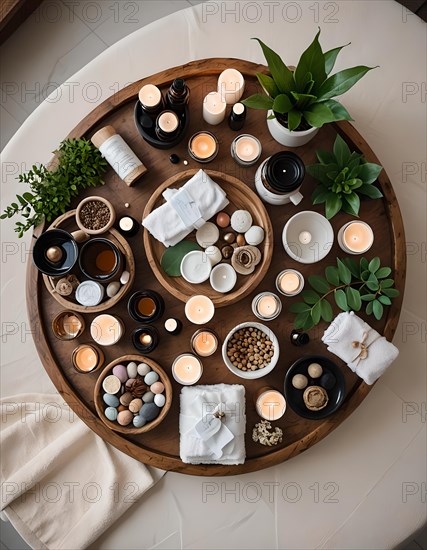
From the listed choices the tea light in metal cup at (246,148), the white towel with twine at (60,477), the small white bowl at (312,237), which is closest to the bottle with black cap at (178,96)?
the tea light in metal cup at (246,148)

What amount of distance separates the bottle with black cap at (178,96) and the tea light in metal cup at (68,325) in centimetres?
72

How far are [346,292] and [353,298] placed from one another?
1.2 inches

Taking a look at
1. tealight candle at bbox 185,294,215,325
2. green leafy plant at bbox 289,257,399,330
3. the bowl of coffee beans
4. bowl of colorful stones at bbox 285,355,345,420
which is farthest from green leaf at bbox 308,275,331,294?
the bowl of coffee beans

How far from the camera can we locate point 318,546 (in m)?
1.63

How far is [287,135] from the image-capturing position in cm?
151

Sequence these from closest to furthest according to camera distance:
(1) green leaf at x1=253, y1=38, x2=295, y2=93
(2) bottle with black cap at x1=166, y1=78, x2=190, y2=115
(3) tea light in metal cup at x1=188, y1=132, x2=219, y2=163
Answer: (1) green leaf at x1=253, y1=38, x2=295, y2=93, (2) bottle with black cap at x1=166, y1=78, x2=190, y2=115, (3) tea light in metal cup at x1=188, y1=132, x2=219, y2=163

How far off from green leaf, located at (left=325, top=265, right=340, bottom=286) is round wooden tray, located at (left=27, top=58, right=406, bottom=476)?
71mm

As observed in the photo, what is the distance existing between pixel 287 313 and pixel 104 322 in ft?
1.91

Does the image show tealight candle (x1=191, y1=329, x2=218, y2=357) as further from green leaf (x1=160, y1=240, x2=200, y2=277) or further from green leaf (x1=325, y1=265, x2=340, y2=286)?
green leaf (x1=325, y1=265, x2=340, y2=286)

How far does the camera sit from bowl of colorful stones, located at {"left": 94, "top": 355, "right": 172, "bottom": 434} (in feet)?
4.94

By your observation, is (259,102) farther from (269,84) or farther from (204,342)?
(204,342)

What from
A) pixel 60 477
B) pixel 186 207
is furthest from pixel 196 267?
pixel 60 477

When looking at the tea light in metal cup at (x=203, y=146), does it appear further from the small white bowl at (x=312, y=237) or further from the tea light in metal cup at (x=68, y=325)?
the tea light in metal cup at (x=68, y=325)

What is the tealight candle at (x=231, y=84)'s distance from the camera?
61.2 inches
